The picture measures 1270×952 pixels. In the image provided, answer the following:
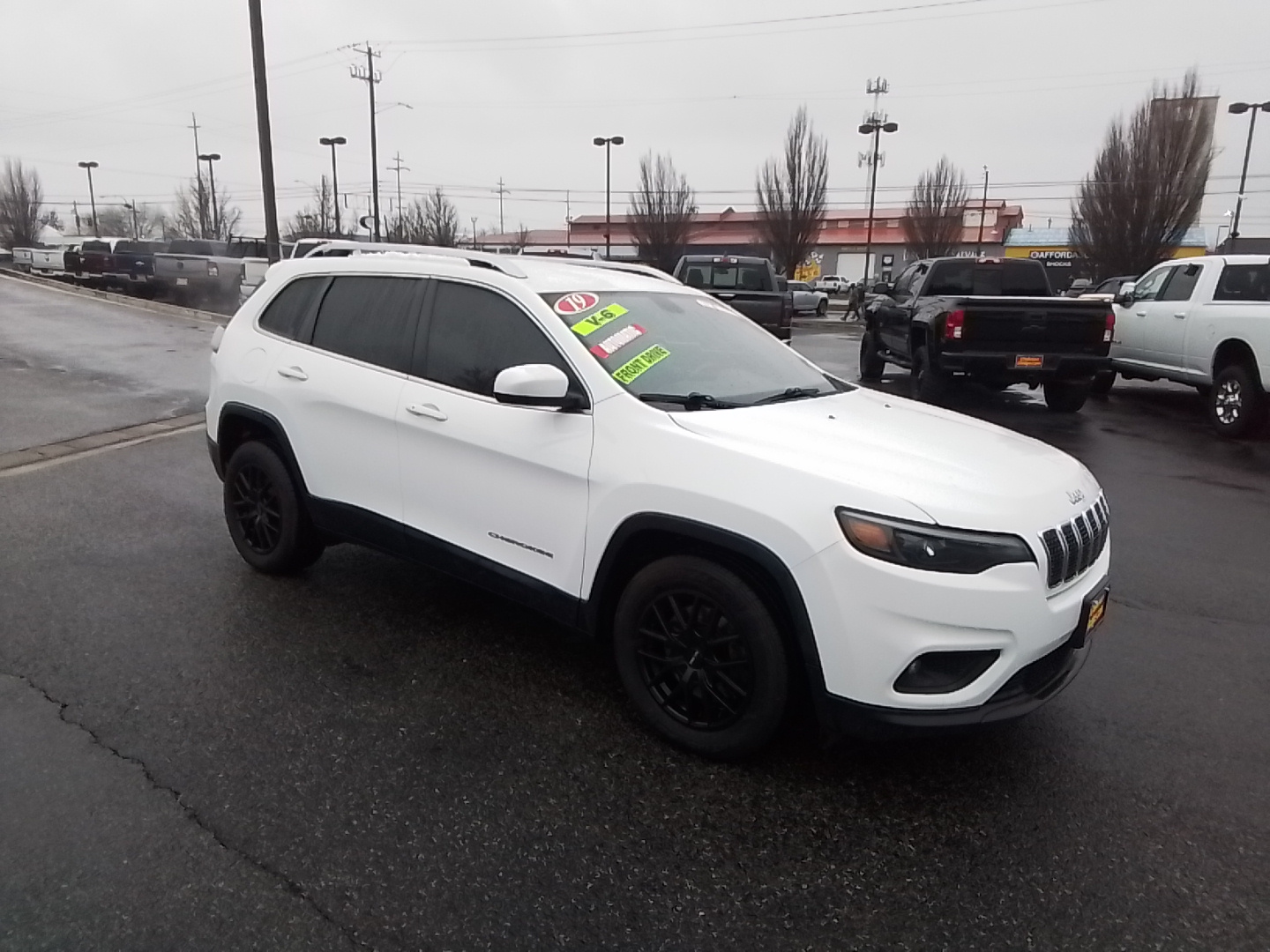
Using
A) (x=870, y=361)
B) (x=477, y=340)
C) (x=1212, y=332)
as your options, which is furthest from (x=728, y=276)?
(x=477, y=340)

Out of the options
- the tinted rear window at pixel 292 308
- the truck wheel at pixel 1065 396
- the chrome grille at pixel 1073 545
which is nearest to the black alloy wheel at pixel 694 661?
the chrome grille at pixel 1073 545

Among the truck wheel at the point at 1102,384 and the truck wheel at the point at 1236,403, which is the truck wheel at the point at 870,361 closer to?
the truck wheel at the point at 1102,384

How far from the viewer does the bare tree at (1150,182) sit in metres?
30.9

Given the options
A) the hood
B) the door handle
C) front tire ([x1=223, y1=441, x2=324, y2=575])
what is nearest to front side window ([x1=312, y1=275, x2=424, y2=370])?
the door handle

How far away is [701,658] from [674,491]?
1.96 ft

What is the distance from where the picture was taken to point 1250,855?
2766mm

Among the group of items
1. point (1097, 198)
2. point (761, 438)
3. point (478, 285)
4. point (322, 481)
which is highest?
point (1097, 198)

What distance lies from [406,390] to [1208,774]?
11.5 feet

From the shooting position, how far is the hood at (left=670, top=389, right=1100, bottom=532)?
2.88 metres

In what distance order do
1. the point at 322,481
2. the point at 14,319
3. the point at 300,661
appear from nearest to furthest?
the point at 300,661 → the point at 322,481 → the point at 14,319

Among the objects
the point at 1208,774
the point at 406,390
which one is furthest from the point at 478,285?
the point at 1208,774

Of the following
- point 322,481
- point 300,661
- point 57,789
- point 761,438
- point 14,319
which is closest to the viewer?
point 57,789

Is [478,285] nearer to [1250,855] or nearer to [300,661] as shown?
[300,661]

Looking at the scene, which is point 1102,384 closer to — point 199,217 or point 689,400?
point 689,400
